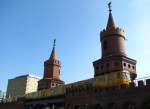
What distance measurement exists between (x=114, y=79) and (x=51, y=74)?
22.9 meters

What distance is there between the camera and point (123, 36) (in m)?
37.2

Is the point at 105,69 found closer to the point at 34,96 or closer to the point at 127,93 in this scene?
the point at 127,93

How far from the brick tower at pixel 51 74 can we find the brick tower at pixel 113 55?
15.2 metres

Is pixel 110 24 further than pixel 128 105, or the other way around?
pixel 110 24

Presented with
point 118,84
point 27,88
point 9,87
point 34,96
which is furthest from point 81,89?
point 9,87

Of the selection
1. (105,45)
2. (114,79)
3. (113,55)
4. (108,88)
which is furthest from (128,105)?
(105,45)

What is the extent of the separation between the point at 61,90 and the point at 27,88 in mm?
69899

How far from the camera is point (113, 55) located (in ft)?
112

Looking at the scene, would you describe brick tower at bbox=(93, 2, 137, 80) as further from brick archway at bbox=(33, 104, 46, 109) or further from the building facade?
brick archway at bbox=(33, 104, 46, 109)

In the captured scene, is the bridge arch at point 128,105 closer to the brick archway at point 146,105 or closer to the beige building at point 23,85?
the brick archway at point 146,105

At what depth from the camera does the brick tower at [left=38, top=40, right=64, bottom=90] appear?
48531mm

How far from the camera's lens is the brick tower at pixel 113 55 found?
3403 cm

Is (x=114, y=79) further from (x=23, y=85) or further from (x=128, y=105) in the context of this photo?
(x=23, y=85)

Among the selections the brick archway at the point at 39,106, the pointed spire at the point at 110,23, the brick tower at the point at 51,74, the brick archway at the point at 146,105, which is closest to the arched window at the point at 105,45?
the pointed spire at the point at 110,23
